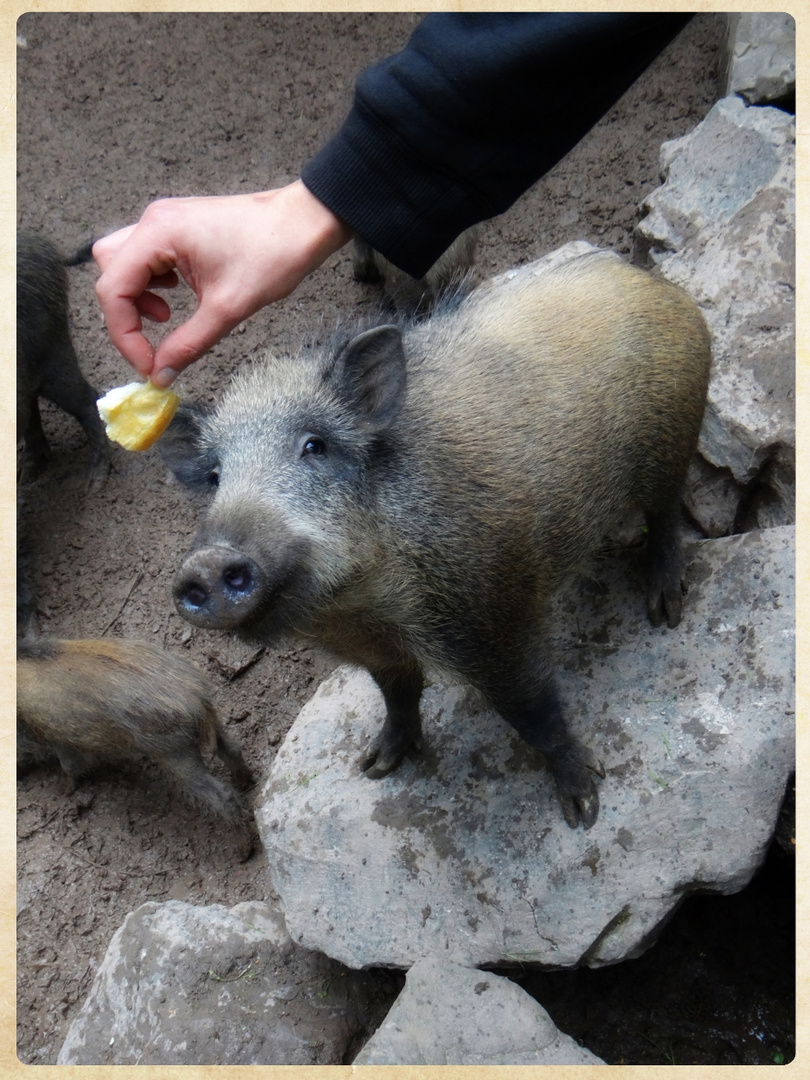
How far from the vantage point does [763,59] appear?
13.2 feet

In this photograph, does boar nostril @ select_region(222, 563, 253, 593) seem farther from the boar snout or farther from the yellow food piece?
the yellow food piece

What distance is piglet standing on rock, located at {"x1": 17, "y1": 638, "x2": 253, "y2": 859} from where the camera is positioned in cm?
335

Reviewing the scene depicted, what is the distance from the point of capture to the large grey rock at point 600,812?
248 cm

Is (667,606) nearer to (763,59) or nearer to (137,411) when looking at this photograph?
(137,411)

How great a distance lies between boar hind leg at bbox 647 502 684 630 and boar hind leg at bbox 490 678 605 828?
1.77 feet

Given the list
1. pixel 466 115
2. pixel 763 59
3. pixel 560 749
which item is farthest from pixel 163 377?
pixel 763 59

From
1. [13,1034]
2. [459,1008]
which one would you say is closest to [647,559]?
[459,1008]

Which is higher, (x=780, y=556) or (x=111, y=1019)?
(x=111, y=1019)

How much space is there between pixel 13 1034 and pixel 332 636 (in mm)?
1175

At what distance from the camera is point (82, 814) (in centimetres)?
377

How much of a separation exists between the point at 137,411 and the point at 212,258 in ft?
1.39

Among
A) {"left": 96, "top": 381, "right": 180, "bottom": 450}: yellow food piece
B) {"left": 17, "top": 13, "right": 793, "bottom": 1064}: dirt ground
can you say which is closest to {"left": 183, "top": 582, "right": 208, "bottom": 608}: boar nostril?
{"left": 96, "top": 381, "right": 180, "bottom": 450}: yellow food piece

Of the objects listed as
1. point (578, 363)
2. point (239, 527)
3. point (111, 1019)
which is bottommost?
point (111, 1019)

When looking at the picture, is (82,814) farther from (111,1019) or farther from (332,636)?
(332,636)
